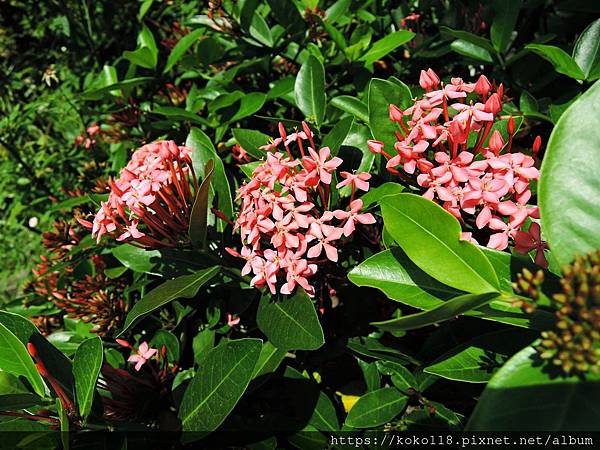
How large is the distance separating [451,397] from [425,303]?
1.89 ft

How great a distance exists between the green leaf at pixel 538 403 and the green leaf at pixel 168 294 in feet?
1.87

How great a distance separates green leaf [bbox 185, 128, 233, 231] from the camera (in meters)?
1.24

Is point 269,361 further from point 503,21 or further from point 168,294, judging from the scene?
point 503,21

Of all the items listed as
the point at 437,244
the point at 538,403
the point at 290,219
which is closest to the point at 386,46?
the point at 290,219

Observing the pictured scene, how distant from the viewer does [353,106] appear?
1312 mm

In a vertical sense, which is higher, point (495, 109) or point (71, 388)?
point (495, 109)

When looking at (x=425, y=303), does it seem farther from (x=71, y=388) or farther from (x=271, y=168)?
(x=71, y=388)

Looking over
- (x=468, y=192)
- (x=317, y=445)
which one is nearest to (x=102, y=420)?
(x=317, y=445)

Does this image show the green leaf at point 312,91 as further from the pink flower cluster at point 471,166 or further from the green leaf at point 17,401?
the green leaf at point 17,401

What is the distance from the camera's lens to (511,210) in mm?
874

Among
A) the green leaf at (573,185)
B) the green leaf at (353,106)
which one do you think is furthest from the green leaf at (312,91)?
the green leaf at (573,185)

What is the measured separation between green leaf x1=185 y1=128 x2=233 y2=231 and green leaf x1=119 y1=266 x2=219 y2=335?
221 millimetres

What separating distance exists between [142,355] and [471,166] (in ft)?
2.94

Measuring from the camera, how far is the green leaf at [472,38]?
4.13 ft
